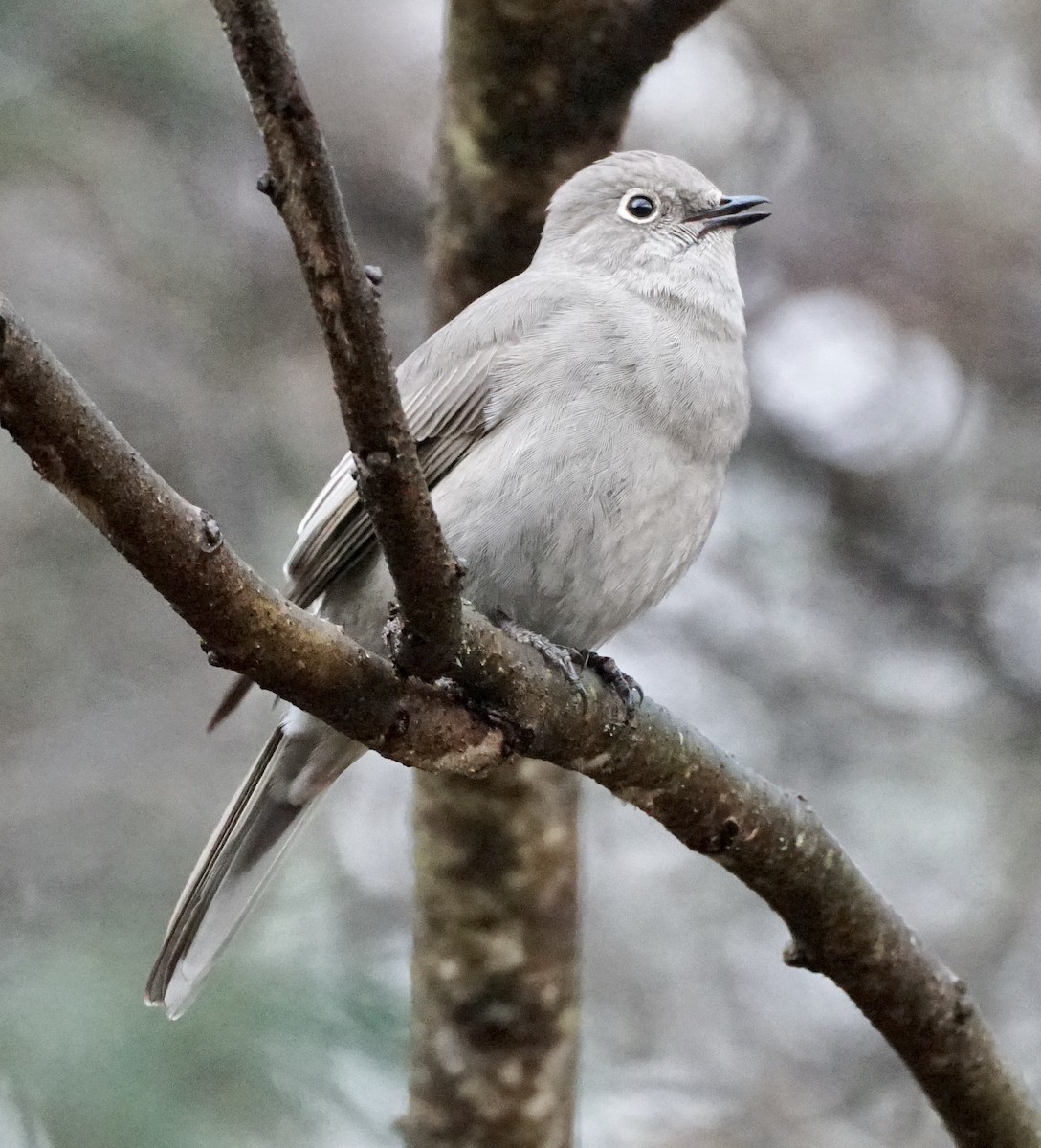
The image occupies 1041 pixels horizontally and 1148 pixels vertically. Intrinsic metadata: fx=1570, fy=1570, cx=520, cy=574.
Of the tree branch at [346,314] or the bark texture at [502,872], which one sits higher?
the bark texture at [502,872]

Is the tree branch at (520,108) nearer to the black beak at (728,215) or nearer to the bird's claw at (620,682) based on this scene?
the black beak at (728,215)

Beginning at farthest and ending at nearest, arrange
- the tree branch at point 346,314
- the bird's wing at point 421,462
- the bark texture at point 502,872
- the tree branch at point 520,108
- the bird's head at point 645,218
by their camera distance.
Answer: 1. the bird's head at point 645,218
2. the bark texture at point 502,872
3. the tree branch at point 520,108
4. the bird's wing at point 421,462
5. the tree branch at point 346,314

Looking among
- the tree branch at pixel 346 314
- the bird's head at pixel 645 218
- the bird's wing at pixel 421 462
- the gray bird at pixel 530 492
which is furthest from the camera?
the bird's head at pixel 645 218

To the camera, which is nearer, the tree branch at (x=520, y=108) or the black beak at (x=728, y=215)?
the tree branch at (x=520, y=108)

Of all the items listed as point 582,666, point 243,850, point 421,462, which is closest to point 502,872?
point 243,850

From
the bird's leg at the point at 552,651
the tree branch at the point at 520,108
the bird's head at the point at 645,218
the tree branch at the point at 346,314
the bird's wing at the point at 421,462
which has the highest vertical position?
the bird's head at the point at 645,218

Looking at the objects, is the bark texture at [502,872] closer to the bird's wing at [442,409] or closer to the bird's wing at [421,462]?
the bird's wing at [442,409]

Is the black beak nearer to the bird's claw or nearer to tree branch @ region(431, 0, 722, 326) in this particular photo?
tree branch @ region(431, 0, 722, 326)

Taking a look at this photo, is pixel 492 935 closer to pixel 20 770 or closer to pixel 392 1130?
pixel 392 1130

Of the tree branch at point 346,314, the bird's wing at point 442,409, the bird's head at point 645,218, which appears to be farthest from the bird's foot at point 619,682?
the bird's head at point 645,218
